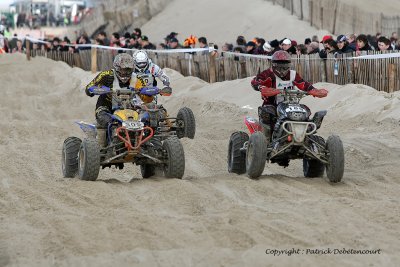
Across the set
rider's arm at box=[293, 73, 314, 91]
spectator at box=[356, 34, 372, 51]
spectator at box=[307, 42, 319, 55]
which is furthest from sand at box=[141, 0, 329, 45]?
rider's arm at box=[293, 73, 314, 91]

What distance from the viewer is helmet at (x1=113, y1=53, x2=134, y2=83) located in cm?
1337

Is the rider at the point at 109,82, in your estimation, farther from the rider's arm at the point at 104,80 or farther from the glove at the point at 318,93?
the glove at the point at 318,93

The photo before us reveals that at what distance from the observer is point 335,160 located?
12.3 metres

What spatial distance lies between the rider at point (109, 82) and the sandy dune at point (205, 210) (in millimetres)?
859

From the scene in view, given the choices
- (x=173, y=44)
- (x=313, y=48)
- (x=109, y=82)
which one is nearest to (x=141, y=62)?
(x=109, y=82)

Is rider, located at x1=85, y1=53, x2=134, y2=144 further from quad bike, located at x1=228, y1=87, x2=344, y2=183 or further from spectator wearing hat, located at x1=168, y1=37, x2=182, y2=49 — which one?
spectator wearing hat, located at x1=168, y1=37, x2=182, y2=49

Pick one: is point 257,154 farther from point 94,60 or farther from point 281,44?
point 94,60

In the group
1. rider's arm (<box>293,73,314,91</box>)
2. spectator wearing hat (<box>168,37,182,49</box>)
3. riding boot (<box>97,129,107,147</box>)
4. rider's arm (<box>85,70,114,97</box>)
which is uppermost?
spectator wearing hat (<box>168,37,182,49</box>)

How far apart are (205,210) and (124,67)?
11.1ft

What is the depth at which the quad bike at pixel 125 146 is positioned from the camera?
12562 millimetres

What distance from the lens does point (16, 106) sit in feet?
86.4

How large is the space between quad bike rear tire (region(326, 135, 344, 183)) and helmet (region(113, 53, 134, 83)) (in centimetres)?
286

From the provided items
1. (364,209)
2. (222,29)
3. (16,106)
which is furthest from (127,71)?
(222,29)

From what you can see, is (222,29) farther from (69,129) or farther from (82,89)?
(69,129)
